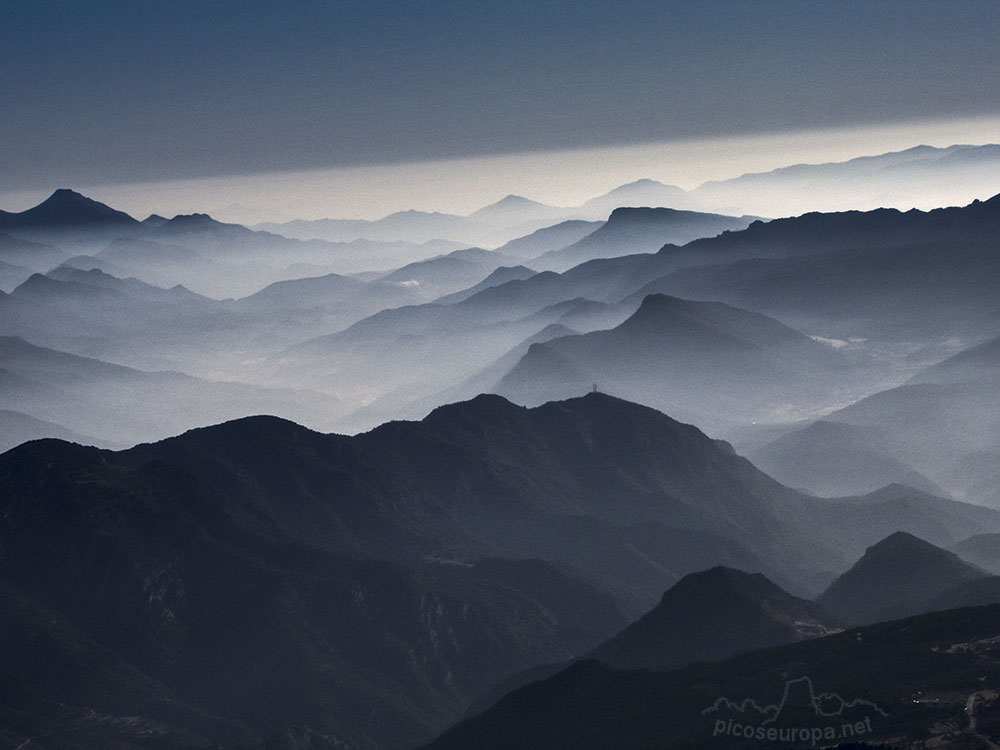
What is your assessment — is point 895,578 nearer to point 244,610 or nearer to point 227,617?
point 244,610

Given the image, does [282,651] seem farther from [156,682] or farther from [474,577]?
[474,577]

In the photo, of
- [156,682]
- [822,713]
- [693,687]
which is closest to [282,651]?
[156,682]

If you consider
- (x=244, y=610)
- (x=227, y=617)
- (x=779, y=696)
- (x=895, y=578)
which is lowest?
(x=895, y=578)

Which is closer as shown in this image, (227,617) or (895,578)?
(227,617)

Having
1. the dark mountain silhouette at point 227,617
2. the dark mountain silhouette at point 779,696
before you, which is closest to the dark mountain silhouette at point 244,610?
the dark mountain silhouette at point 227,617

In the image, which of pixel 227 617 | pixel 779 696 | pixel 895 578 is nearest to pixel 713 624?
pixel 779 696

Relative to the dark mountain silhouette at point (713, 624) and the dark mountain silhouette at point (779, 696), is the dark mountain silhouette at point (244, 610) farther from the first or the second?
the dark mountain silhouette at point (779, 696)

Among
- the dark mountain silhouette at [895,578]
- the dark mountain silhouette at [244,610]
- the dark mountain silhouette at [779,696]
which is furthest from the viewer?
the dark mountain silhouette at [895,578]
